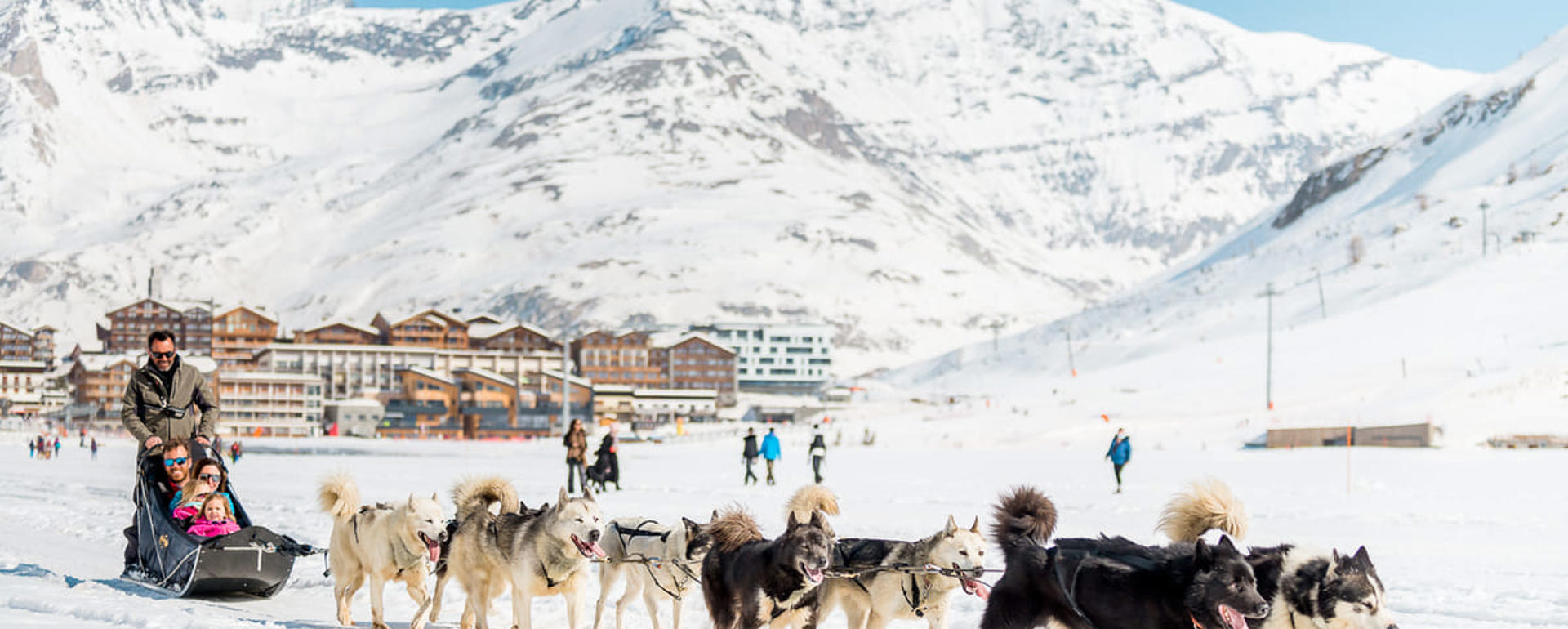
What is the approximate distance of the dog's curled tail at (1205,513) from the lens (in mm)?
7984

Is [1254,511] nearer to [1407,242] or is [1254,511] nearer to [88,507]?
[88,507]

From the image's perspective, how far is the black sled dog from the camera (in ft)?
23.3

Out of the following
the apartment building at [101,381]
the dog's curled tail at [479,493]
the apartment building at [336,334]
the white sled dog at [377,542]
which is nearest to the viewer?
the white sled dog at [377,542]

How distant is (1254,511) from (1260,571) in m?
16.7

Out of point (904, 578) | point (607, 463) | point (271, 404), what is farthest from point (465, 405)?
point (904, 578)

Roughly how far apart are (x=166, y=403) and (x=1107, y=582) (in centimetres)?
837

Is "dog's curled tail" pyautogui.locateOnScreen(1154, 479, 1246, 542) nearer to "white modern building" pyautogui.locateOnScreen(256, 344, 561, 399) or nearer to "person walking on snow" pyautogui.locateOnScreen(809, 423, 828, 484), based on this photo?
"person walking on snow" pyautogui.locateOnScreen(809, 423, 828, 484)

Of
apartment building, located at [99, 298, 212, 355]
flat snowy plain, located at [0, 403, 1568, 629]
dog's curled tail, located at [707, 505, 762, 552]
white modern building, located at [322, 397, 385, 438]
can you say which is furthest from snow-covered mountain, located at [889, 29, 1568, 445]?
apartment building, located at [99, 298, 212, 355]

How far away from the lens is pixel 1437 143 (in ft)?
488

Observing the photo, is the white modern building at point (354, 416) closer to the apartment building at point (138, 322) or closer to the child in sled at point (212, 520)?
the apartment building at point (138, 322)

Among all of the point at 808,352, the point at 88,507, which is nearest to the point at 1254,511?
the point at 88,507

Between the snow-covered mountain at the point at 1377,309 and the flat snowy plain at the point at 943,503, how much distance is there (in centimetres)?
1240

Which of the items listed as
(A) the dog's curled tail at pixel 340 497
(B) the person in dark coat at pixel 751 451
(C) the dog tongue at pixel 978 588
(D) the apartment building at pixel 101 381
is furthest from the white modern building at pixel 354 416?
(C) the dog tongue at pixel 978 588

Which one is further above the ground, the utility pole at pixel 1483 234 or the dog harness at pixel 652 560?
the utility pole at pixel 1483 234
